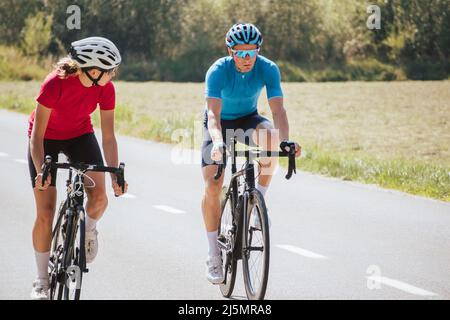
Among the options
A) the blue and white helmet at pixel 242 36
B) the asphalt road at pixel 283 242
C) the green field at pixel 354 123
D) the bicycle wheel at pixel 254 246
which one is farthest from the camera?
the green field at pixel 354 123

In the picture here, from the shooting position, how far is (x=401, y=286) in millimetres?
7750

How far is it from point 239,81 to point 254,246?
125 cm

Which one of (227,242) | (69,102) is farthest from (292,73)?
(69,102)

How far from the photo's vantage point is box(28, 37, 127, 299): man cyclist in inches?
258

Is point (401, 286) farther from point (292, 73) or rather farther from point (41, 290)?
point (292, 73)

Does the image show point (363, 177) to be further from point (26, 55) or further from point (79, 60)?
point (26, 55)

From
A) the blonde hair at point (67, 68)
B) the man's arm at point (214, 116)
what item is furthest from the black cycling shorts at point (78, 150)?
the man's arm at point (214, 116)

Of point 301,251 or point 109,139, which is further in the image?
point 301,251

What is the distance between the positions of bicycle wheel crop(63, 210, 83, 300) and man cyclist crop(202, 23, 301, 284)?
49.0 inches

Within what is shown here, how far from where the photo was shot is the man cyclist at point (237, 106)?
738cm

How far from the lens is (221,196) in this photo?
7844mm

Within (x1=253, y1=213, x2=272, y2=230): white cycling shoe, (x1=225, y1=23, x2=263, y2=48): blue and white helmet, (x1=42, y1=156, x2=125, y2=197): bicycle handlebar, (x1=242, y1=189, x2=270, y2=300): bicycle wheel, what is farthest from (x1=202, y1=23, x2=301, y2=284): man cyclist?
(x1=42, y1=156, x2=125, y2=197): bicycle handlebar

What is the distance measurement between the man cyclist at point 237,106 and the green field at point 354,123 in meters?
5.40

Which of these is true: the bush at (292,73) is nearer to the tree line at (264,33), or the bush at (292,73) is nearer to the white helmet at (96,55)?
the tree line at (264,33)
